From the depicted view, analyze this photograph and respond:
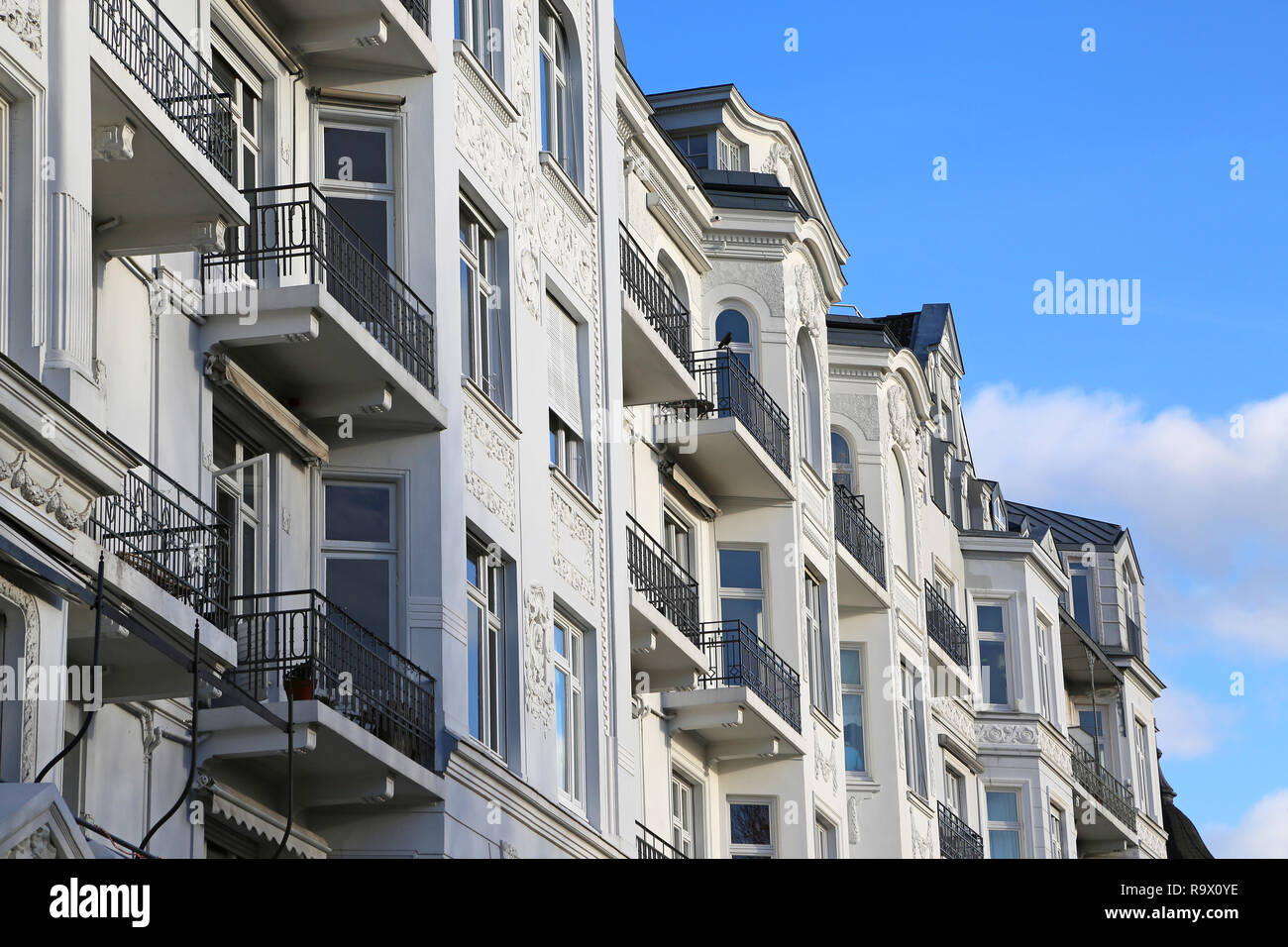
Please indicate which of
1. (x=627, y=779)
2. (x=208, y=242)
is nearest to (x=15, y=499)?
(x=208, y=242)

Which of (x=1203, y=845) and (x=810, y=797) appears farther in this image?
(x=1203, y=845)

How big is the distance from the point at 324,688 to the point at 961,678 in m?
25.2

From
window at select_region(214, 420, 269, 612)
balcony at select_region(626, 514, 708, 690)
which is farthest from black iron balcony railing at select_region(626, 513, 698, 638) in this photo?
window at select_region(214, 420, 269, 612)

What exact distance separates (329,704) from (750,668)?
12.2 m

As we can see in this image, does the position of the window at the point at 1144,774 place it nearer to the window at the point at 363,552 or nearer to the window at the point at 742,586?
the window at the point at 742,586

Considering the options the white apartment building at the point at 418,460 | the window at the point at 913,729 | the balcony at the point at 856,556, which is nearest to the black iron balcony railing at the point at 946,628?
the window at the point at 913,729

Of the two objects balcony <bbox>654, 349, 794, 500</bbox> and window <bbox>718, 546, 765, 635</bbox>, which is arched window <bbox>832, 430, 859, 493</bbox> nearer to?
balcony <bbox>654, 349, 794, 500</bbox>

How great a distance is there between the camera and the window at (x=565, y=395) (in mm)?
23797

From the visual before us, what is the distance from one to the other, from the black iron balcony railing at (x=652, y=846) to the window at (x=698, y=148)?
1147cm

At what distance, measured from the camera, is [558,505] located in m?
23.4

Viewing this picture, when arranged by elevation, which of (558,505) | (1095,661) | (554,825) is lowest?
(554,825)

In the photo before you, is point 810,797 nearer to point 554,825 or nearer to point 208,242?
point 554,825

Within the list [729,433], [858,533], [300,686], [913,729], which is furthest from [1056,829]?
[300,686]

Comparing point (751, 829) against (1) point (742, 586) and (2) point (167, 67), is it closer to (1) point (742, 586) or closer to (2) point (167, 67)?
(1) point (742, 586)
